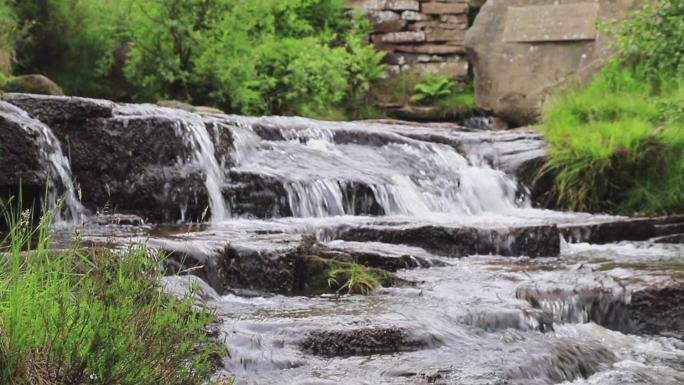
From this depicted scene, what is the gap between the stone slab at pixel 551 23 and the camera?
1399 centimetres

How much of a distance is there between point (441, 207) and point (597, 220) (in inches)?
64.9

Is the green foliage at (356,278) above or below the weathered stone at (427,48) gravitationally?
below

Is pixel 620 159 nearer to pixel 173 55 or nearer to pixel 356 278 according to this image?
pixel 356 278

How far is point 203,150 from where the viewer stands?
332 inches

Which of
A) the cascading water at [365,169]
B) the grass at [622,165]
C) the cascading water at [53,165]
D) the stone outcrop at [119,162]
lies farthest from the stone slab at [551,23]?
the cascading water at [53,165]

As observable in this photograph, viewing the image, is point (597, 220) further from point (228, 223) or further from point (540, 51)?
point (540, 51)

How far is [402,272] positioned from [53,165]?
3.26 m

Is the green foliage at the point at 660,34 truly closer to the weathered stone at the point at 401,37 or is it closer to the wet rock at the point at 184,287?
the wet rock at the point at 184,287

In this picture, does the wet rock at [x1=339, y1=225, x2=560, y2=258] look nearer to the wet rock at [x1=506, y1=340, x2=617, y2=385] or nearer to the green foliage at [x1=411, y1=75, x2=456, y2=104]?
the wet rock at [x1=506, y1=340, x2=617, y2=385]

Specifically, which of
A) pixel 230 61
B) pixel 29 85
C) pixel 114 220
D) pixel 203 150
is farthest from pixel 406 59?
pixel 114 220

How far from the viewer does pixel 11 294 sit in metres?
3.05

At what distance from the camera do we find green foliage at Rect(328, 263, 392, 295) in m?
5.50

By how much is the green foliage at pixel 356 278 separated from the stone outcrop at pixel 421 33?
12091 millimetres

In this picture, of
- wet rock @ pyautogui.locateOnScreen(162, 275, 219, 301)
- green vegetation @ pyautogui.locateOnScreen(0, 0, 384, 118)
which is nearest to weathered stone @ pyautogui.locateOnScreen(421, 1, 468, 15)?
green vegetation @ pyautogui.locateOnScreen(0, 0, 384, 118)
